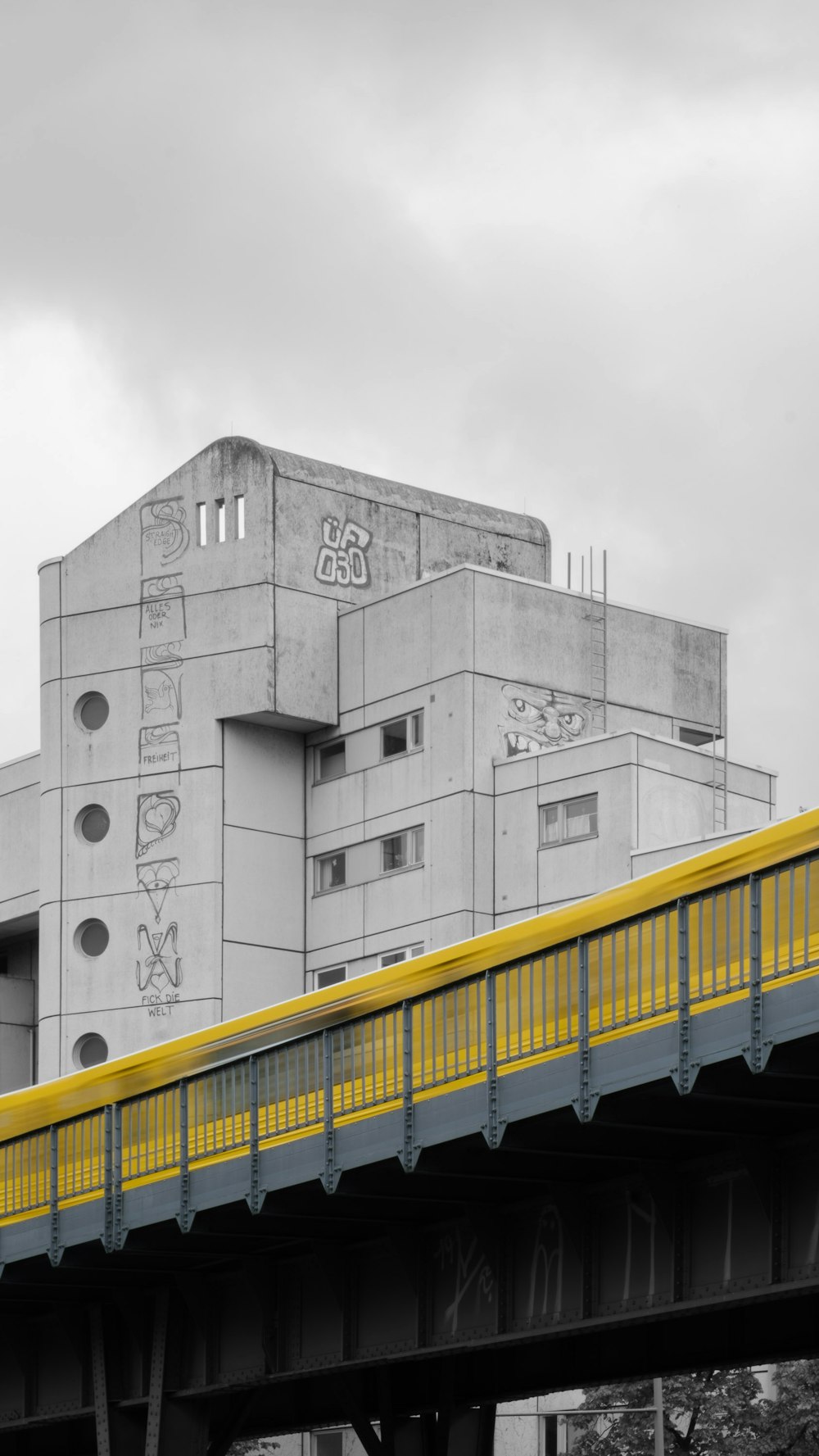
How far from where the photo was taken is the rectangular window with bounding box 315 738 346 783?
67.0 meters

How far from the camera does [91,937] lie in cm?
6856

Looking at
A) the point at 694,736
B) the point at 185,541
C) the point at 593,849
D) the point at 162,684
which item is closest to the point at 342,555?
the point at 185,541

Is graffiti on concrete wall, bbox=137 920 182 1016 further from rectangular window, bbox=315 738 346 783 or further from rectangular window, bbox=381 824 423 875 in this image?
rectangular window, bbox=381 824 423 875

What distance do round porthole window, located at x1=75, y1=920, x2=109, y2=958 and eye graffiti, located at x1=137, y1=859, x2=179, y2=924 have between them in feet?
6.76

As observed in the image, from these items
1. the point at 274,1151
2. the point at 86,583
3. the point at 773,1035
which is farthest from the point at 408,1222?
the point at 86,583

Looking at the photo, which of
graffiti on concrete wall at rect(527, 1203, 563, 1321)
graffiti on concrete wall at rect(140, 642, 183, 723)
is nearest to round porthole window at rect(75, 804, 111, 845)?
graffiti on concrete wall at rect(140, 642, 183, 723)

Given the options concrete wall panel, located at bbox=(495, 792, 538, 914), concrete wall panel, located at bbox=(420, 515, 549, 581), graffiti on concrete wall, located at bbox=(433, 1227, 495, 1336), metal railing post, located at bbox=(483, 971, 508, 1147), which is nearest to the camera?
metal railing post, located at bbox=(483, 971, 508, 1147)

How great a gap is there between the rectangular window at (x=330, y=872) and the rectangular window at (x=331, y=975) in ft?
6.70

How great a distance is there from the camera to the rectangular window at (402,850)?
209 feet

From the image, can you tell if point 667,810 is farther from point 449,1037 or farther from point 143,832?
point 449,1037

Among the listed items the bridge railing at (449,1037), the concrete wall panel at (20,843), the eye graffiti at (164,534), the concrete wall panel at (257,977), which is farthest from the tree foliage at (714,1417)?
the bridge railing at (449,1037)

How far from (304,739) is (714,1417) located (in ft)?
67.9

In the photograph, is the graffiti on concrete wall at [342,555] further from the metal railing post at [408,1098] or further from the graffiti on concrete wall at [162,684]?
the metal railing post at [408,1098]

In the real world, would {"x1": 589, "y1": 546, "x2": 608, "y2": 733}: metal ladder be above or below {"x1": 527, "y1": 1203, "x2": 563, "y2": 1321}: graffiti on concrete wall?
above
